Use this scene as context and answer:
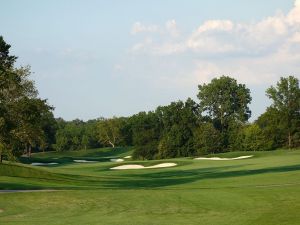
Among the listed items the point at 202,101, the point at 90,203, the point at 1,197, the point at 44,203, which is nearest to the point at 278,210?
the point at 90,203

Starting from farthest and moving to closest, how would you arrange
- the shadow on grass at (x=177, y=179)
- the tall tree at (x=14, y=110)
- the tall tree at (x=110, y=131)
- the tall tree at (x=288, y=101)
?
1. the tall tree at (x=110, y=131)
2. the tall tree at (x=288, y=101)
3. the shadow on grass at (x=177, y=179)
4. the tall tree at (x=14, y=110)

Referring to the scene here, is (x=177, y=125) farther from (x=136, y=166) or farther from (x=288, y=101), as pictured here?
(x=136, y=166)

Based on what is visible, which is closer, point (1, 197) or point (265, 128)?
point (1, 197)

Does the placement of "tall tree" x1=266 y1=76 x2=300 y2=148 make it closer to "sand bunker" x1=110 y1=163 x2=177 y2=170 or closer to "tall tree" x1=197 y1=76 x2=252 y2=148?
"tall tree" x1=197 y1=76 x2=252 y2=148

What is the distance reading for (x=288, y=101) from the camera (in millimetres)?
99688

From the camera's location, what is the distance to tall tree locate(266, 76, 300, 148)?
96.0m

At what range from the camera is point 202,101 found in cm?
11825

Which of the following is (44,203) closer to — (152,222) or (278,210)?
(152,222)

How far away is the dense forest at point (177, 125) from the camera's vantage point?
112 feet

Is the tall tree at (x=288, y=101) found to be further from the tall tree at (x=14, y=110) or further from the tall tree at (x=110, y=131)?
the tall tree at (x=14, y=110)

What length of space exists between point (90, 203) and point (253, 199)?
266 inches

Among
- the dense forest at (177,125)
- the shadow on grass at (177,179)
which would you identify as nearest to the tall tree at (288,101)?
the dense forest at (177,125)

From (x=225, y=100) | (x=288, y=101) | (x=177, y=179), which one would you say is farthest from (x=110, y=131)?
(x=177, y=179)

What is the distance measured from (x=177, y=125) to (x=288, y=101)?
2200cm
